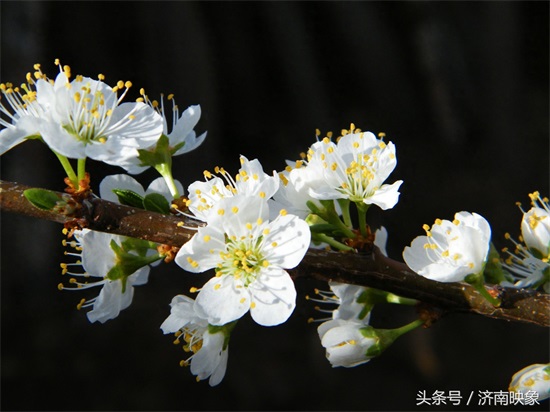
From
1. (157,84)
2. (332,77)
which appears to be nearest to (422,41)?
(332,77)

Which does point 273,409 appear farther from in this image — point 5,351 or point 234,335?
point 5,351

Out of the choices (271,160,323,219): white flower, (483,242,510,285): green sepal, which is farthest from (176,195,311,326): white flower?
(483,242,510,285): green sepal

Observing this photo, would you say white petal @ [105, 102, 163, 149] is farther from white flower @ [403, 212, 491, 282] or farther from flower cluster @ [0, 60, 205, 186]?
white flower @ [403, 212, 491, 282]

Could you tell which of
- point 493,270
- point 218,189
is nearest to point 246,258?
point 218,189

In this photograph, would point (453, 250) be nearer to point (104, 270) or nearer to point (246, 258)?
point (246, 258)

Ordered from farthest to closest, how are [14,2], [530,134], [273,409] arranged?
[530,134]
[273,409]
[14,2]

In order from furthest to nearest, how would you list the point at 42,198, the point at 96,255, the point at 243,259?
the point at 96,255 < the point at 243,259 < the point at 42,198
